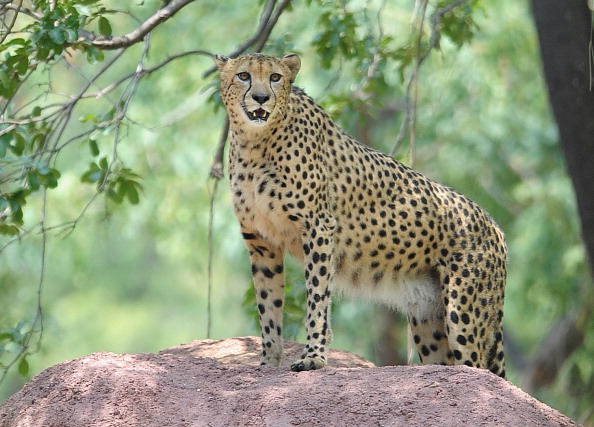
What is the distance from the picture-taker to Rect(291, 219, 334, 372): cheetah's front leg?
6250 millimetres

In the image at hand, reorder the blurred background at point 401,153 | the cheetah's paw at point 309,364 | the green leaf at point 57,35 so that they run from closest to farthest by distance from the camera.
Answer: the cheetah's paw at point 309,364
the green leaf at point 57,35
the blurred background at point 401,153

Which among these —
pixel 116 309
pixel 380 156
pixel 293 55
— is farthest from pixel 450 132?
pixel 116 309

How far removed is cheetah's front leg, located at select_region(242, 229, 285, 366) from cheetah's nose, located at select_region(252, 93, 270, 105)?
0.85 metres

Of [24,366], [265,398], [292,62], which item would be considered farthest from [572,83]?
[24,366]

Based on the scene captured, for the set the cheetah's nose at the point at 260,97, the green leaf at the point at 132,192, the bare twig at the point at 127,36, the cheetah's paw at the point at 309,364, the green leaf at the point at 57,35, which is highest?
the bare twig at the point at 127,36

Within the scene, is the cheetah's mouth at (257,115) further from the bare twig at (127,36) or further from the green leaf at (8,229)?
the green leaf at (8,229)

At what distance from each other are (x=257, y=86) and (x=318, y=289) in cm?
123

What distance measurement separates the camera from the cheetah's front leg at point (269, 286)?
263 inches

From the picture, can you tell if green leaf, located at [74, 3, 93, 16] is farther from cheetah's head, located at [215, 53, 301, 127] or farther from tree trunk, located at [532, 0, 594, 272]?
tree trunk, located at [532, 0, 594, 272]

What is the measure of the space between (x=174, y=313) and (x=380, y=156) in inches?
1035

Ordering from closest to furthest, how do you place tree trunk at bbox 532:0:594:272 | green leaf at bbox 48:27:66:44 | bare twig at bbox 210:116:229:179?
green leaf at bbox 48:27:66:44 → tree trunk at bbox 532:0:594:272 → bare twig at bbox 210:116:229:179

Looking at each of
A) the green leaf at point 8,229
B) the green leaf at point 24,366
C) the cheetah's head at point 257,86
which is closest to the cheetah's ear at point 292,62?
the cheetah's head at point 257,86

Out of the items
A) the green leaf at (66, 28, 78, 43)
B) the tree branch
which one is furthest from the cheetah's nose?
the tree branch

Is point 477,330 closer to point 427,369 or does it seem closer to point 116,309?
point 427,369
